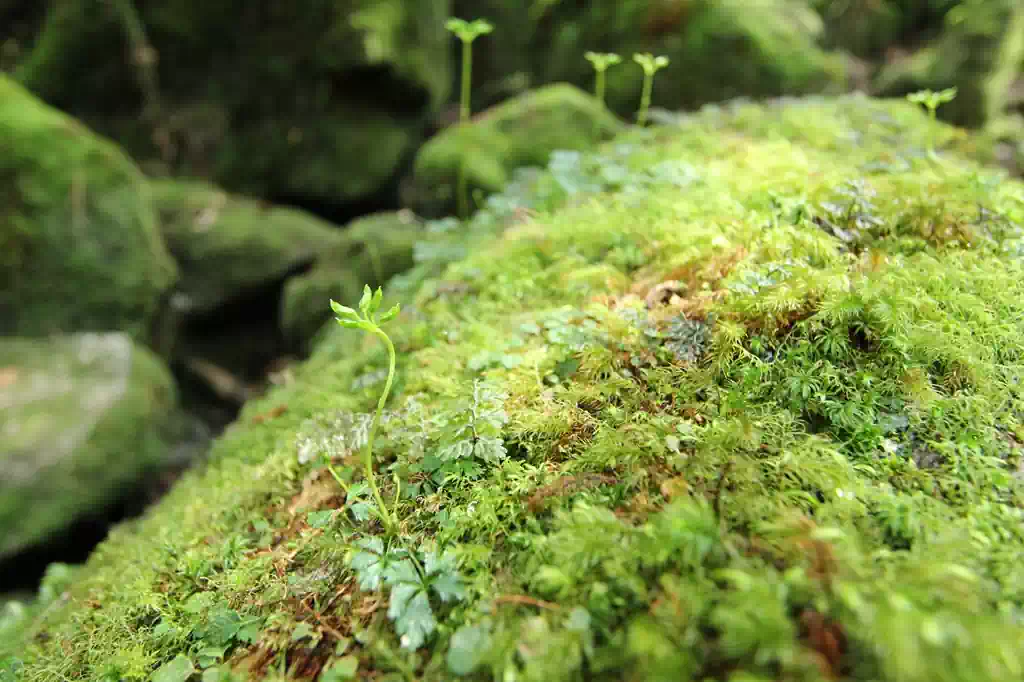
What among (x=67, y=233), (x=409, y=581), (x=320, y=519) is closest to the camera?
(x=409, y=581)

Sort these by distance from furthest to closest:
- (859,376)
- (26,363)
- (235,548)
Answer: (26,363)
(235,548)
(859,376)

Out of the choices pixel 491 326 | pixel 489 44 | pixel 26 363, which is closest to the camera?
pixel 491 326

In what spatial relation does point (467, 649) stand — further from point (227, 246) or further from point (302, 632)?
point (227, 246)

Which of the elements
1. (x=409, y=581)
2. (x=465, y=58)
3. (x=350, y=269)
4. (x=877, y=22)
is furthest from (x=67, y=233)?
(x=877, y=22)

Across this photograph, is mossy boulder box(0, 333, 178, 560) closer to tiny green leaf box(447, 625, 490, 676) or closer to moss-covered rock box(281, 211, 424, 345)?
moss-covered rock box(281, 211, 424, 345)

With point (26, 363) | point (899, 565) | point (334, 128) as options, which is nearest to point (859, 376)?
point (899, 565)

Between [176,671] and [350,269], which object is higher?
[176,671]

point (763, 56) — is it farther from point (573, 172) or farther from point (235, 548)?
point (235, 548)
